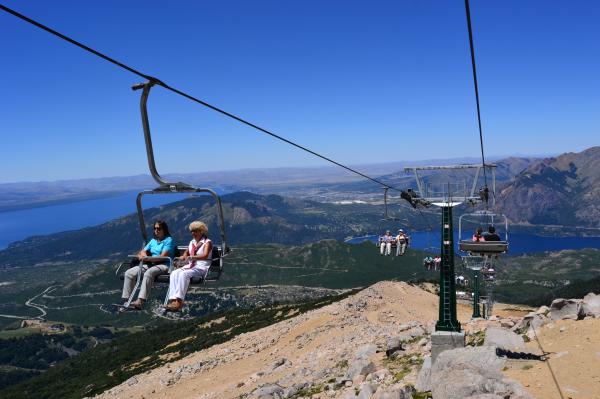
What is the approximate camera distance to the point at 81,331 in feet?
615

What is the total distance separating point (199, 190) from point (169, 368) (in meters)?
44.3

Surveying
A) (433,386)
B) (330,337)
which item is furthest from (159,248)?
(330,337)

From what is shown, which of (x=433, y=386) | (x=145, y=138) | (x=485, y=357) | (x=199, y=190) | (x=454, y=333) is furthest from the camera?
(x=454, y=333)

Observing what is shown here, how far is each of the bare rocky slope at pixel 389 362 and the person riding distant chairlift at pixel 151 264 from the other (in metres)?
8.56

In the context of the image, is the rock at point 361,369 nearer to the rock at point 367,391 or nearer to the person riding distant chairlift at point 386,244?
the rock at point 367,391

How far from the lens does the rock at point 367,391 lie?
695 inches

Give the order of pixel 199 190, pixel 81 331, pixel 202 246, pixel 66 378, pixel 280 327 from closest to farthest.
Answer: pixel 199 190
pixel 202 246
pixel 280 327
pixel 66 378
pixel 81 331

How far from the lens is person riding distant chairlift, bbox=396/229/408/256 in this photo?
35500 mm

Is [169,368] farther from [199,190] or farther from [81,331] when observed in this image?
[81,331]

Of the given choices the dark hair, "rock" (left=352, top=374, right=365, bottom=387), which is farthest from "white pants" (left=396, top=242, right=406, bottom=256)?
the dark hair

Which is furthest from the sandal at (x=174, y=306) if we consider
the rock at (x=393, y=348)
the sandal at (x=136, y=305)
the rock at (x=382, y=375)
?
the rock at (x=393, y=348)

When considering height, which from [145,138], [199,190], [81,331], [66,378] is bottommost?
[81,331]

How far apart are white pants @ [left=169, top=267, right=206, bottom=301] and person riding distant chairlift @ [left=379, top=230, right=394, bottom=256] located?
2513cm

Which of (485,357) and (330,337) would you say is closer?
(485,357)
